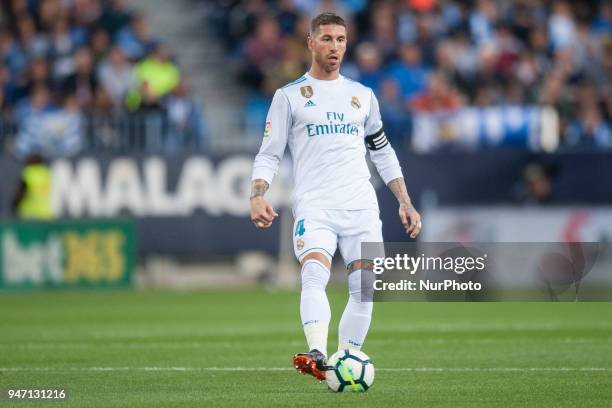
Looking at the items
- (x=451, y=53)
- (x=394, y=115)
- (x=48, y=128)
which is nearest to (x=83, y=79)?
(x=48, y=128)

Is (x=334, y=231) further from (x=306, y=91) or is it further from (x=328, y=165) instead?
(x=306, y=91)

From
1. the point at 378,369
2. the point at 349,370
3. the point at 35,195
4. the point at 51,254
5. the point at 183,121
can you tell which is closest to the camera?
the point at 349,370

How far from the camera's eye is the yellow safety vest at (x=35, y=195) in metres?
21.3

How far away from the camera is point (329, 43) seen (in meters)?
9.05

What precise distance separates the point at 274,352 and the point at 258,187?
3.52 meters

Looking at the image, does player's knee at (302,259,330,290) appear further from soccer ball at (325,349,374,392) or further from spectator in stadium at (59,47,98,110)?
spectator in stadium at (59,47,98,110)

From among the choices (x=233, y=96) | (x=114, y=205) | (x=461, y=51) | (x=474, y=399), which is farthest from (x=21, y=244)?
(x=474, y=399)

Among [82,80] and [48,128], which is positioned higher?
[82,80]

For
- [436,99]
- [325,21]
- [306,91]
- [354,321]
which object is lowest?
[354,321]

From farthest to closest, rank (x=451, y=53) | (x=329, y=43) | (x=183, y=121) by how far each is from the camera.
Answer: (x=451, y=53) → (x=183, y=121) → (x=329, y=43)

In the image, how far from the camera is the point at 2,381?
9.85 meters

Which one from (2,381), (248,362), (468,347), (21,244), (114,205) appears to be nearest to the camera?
(2,381)

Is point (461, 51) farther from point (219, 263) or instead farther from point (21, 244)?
point (21, 244)

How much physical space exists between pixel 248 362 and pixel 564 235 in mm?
10746
